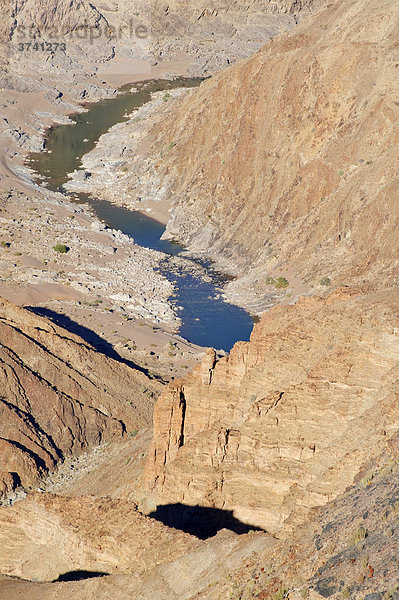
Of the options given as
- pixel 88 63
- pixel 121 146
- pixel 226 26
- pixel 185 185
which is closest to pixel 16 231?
pixel 185 185

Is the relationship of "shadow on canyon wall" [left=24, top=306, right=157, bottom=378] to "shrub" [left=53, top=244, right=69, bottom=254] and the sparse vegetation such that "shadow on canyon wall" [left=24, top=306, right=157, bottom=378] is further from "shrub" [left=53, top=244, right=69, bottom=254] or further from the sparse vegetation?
the sparse vegetation

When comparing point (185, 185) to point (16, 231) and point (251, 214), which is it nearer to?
point (251, 214)

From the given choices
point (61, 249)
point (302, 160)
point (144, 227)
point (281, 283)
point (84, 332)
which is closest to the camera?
point (84, 332)

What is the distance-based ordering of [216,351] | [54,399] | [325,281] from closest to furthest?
[54,399] → [216,351] → [325,281]

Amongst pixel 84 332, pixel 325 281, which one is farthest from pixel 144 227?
pixel 84 332

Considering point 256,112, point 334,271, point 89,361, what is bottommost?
point 89,361

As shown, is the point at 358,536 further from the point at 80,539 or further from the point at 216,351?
the point at 216,351

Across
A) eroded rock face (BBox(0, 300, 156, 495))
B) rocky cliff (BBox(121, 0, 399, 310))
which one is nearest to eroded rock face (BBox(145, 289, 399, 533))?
eroded rock face (BBox(0, 300, 156, 495))
